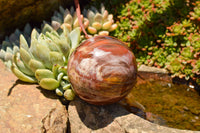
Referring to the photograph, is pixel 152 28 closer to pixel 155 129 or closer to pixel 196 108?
pixel 196 108

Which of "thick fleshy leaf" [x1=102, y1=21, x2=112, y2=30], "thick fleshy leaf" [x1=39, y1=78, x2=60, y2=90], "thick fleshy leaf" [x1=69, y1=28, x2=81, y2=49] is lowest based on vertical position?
"thick fleshy leaf" [x1=39, y1=78, x2=60, y2=90]

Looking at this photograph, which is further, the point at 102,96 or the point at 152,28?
the point at 152,28

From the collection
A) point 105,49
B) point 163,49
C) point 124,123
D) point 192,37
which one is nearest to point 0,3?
point 105,49

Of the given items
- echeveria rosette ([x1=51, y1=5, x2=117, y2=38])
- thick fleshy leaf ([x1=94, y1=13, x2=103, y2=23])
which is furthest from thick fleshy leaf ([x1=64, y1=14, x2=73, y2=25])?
thick fleshy leaf ([x1=94, y1=13, x2=103, y2=23])

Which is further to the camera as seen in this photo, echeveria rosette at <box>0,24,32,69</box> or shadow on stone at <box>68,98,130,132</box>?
echeveria rosette at <box>0,24,32,69</box>

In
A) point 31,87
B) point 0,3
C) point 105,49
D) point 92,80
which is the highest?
point 0,3

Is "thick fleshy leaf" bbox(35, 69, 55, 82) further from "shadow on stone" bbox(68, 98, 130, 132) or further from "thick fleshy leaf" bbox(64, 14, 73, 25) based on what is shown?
"thick fleshy leaf" bbox(64, 14, 73, 25)

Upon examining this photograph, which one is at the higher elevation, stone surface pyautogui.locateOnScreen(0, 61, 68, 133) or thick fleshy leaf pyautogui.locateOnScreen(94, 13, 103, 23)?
thick fleshy leaf pyautogui.locateOnScreen(94, 13, 103, 23)

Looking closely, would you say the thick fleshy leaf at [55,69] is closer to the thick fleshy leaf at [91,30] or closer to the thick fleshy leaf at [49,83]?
the thick fleshy leaf at [49,83]
